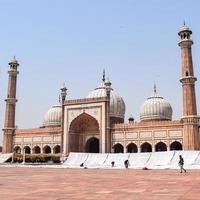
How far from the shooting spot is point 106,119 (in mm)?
29953

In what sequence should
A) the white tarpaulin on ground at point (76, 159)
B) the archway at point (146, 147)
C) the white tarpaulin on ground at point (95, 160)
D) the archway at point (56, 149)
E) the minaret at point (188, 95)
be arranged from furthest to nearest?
the archway at point (56, 149), the archway at point (146, 147), the white tarpaulin on ground at point (76, 159), the minaret at point (188, 95), the white tarpaulin on ground at point (95, 160)

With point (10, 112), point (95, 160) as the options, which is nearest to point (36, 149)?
point (10, 112)

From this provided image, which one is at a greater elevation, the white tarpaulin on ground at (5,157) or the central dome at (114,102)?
the central dome at (114,102)

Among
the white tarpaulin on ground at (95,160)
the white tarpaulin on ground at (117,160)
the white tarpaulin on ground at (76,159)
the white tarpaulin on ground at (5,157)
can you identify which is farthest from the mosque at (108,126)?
the white tarpaulin on ground at (117,160)

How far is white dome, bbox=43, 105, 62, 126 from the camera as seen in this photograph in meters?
38.9

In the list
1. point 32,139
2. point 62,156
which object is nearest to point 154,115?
point 62,156

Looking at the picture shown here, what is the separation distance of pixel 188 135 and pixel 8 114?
1968cm

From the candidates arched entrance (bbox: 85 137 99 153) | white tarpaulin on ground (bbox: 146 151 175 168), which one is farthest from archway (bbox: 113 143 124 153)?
white tarpaulin on ground (bbox: 146 151 175 168)

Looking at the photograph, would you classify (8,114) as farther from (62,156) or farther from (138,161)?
(138,161)

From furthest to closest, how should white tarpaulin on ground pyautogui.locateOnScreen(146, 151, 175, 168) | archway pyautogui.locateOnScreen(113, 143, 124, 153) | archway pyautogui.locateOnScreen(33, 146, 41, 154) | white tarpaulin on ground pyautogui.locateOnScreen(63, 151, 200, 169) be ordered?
archway pyautogui.locateOnScreen(33, 146, 41, 154)
archway pyautogui.locateOnScreen(113, 143, 124, 153)
white tarpaulin on ground pyautogui.locateOnScreen(146, 151, 175, 168)
white tarpaulin on ground pyautogui.locateOnScreen(63, 151, 200, 169)

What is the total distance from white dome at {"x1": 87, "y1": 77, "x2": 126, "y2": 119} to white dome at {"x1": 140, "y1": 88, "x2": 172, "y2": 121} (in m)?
2.26

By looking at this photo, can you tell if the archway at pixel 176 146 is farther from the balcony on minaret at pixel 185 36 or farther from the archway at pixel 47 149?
the archway at pixel 47 149

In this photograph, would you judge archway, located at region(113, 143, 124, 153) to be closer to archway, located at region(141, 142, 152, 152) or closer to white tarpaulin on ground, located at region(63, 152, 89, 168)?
archway, located at region(141, 142, 152, 152)

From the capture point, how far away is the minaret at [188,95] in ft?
85.6
